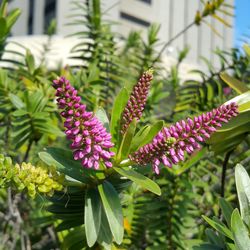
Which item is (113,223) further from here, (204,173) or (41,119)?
(204,173)

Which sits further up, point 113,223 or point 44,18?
point 113,223

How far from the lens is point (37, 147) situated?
2.63 metres

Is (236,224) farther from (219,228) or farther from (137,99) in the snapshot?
(137,99)

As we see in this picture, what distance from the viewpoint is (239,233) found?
1.06m

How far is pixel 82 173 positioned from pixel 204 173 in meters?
1.17

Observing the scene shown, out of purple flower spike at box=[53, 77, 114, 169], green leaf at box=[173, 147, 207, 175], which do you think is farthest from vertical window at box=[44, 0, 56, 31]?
purple flower spike at box=[53, 77, 114, 169]

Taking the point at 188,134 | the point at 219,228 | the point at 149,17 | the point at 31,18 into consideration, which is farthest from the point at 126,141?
the point at 31,18

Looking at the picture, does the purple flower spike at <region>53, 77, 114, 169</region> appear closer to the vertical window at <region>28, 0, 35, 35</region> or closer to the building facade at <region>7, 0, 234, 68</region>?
the building facade at <region>7, 0, 234, 68</region>

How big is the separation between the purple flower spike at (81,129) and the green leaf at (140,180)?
0.05 metres

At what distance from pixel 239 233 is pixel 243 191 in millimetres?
163

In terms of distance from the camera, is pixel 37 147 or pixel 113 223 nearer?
pixel 113 223

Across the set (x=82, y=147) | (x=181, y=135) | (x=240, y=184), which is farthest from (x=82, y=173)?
(x=240, y=184)

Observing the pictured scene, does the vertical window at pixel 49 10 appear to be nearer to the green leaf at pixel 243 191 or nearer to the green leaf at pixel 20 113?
the green leaf at pixel 20 113

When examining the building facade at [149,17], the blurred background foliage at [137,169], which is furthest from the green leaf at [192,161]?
the building facade at [149,17]
